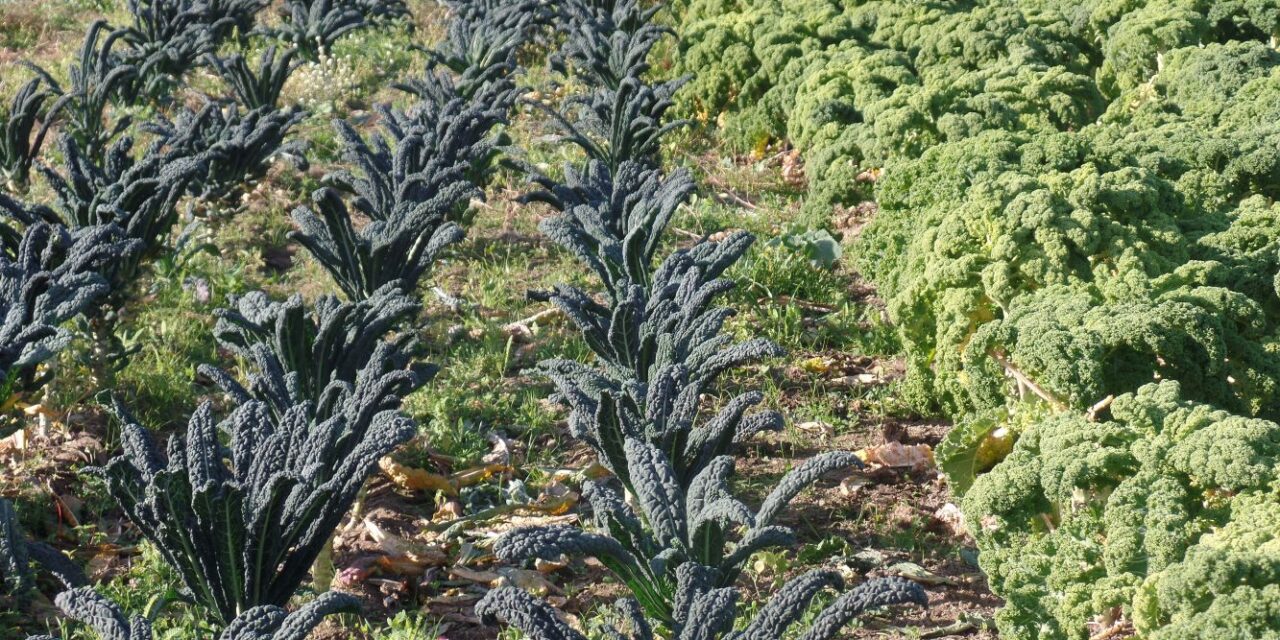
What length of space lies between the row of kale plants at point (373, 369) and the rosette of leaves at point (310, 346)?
12 mm

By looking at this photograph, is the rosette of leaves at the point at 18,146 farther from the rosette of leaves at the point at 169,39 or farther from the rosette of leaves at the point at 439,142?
the rosette of leaves at the point at 439,142

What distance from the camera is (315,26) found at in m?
10.9

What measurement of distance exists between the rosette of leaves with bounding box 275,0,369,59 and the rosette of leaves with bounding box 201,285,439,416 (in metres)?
6.18

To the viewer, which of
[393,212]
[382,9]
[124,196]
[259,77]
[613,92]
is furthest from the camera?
[382,9]

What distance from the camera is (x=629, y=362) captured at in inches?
207

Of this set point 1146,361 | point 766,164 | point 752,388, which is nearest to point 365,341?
point 752,388

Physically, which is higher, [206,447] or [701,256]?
[701,256]

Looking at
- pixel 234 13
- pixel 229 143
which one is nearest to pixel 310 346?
pixel 229 143

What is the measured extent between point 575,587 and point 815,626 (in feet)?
4.31

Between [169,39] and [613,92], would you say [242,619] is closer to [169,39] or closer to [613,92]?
[613,92]

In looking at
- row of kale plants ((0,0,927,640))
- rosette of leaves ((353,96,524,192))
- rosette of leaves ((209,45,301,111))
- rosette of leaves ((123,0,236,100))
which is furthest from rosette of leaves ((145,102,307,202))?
rosette of leaves ((123,0,236,100))

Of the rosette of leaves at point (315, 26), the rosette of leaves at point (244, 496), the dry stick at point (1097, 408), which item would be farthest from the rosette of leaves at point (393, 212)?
the rosette of leaves at point (315, 26)

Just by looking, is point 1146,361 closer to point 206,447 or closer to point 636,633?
point 636,633

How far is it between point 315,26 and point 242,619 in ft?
27.4
